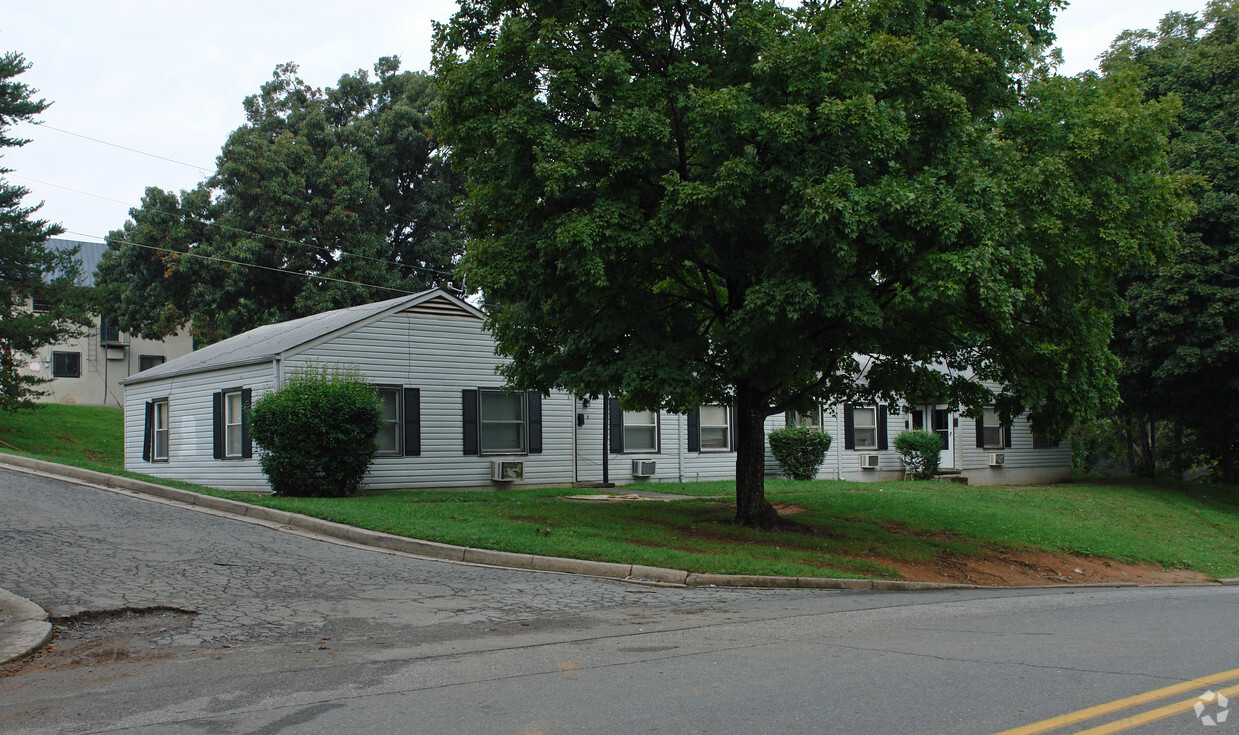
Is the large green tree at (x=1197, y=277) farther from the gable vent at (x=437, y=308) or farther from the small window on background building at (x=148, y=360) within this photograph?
the small window on background building at (x=148, y=360)

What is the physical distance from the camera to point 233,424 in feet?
70.9

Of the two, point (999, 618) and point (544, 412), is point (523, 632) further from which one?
point (544, 412)

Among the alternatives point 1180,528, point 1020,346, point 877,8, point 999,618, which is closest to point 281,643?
point 999,618

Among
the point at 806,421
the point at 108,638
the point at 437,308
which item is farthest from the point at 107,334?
the point at 108,638

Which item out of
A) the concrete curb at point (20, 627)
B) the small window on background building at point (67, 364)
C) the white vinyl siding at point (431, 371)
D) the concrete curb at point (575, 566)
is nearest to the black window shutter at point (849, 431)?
the white vinyl siding at point (431, 371)

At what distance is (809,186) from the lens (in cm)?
1163

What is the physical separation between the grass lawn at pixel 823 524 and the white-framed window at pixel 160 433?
8.77ft

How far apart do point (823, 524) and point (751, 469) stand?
2224mm

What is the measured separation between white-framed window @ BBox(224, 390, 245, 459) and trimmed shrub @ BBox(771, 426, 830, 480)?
14.2 meters

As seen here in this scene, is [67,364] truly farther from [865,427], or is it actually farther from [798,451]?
[865,427]

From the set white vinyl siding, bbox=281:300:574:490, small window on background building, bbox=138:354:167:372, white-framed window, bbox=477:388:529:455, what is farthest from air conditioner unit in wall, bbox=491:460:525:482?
small window on background building, bbox=138:354:167:372

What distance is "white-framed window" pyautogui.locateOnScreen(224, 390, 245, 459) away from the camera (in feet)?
70.0

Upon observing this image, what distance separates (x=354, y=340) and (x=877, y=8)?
1317cm

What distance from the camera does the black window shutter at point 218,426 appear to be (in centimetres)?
2159
